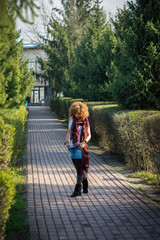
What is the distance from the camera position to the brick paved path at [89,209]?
4.40 m

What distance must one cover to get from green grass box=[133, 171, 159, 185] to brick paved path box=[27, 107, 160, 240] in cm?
50

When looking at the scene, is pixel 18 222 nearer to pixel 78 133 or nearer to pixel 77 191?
pixel 77 191

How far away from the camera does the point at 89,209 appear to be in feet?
17.5

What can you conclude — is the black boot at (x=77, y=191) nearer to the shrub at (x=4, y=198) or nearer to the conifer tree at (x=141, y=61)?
the shrub at (x=4, y=198)

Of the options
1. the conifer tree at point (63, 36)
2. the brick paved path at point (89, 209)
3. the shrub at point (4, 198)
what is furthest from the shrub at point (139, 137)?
the conifer tree at point (63, 36)

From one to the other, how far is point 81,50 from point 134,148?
15.5 m

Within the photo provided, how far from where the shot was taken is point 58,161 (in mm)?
9344

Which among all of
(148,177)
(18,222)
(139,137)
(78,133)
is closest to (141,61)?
(139,137)

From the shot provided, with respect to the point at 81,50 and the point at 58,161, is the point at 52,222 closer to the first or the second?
the point at 58,161

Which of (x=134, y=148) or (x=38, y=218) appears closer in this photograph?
(x=38, y=218)

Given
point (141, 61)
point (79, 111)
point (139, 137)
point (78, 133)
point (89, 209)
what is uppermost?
point (141, 61)

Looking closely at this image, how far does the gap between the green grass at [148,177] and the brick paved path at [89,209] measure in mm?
502

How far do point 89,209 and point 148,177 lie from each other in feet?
7.75

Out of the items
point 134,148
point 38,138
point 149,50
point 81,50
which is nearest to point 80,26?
point 81,50
